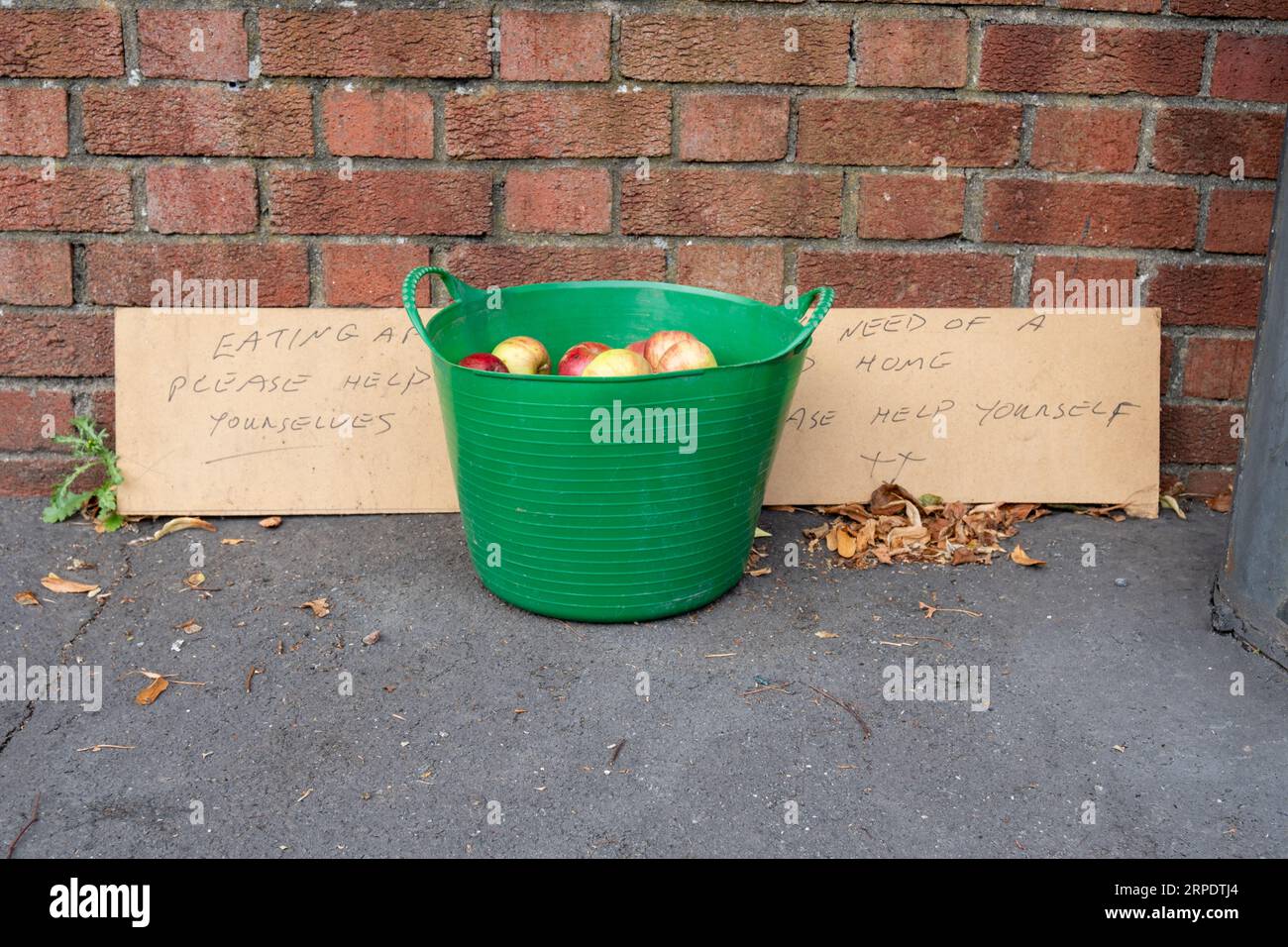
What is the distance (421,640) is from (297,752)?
315 millimetres

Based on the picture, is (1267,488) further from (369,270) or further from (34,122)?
(34,122)

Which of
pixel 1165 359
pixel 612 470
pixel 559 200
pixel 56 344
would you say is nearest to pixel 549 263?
pixel 559 200

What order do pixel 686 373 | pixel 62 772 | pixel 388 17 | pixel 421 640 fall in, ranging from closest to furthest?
1. pixel 62 772
2. pixel 686 373
3. pixel 421 640
4. pixel 388 17

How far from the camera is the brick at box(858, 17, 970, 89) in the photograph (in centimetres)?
208

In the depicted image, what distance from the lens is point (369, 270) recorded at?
2.16 meters

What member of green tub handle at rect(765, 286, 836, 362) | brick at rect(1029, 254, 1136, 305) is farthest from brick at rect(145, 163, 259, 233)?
brick at rect(1029, 254, 1136, 305)

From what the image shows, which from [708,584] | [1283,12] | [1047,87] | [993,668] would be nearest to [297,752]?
[708,584]

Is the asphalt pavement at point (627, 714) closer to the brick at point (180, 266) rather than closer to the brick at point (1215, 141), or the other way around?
the brick at point (180, 266)

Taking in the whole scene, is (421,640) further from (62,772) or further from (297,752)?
(62,772)

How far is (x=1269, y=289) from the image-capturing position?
5.71 ft

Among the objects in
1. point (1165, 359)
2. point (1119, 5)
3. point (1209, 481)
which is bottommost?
point (1209, 481)

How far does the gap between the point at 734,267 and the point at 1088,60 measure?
715 millimetres

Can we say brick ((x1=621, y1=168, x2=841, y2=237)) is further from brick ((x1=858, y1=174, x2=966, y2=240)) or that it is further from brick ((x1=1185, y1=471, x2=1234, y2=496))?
brick ((x1=1185, y1=471, x2=1234, y2=496))

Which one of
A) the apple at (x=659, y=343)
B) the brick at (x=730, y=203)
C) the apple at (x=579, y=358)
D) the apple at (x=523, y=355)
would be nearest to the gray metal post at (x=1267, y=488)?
the brick at (x=730, y=203)
